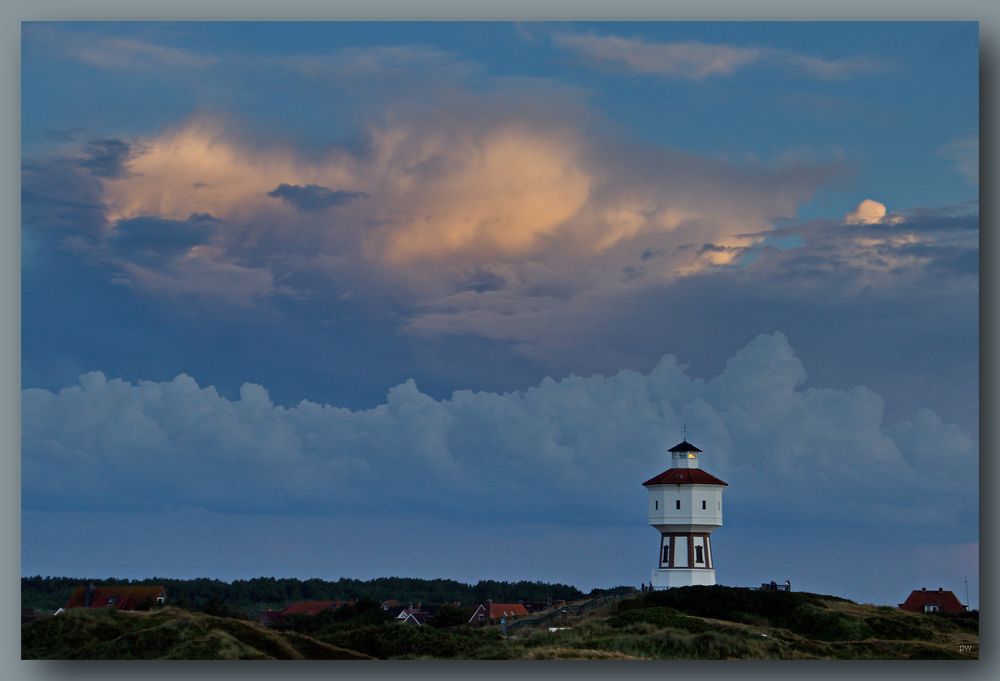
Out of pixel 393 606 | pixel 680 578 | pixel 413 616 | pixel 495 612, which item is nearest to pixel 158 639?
pixel 393 606

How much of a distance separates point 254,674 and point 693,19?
45.1 ft

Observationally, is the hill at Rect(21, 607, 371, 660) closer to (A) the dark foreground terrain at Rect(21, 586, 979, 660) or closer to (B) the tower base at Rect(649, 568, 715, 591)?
(A) the dark foreground terrain at Rect(21, 586, 979, 660)

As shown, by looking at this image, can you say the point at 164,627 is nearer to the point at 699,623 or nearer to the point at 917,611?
the point at 699,623

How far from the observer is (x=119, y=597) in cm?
3198

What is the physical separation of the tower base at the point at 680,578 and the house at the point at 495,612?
3.78m

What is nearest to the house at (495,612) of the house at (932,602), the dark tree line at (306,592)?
the dark tree line at (306,592)

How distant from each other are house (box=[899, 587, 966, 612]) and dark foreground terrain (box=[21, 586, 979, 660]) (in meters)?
0.28

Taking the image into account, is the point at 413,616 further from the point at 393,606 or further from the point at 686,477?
the point at 686,477

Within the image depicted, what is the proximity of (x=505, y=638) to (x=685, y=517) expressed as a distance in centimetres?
742

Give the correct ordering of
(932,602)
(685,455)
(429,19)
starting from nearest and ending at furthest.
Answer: (429,19) < (932,602) < (685,455)

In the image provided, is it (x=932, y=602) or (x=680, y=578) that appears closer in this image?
(x=932, y=602)

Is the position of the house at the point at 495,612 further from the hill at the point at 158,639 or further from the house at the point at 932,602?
the house at the point at 932,602

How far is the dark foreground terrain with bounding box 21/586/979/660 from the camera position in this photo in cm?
3028

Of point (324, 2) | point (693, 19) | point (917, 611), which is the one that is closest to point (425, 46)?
point (324, 2)
